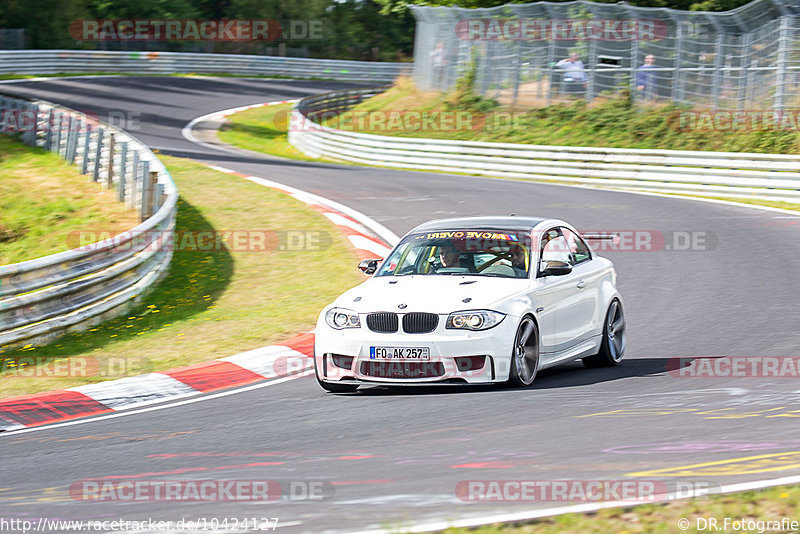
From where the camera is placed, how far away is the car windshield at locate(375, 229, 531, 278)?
358 inches

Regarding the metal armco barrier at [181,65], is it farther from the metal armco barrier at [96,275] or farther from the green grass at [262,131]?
the metal armco barrier at [96,275]

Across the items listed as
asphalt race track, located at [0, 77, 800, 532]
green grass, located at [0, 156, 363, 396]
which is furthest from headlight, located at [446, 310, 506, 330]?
green grass, located at [0, 156, 363, 396]

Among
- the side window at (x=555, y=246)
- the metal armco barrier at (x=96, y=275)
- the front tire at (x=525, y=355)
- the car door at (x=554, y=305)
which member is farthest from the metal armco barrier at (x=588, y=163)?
the front tire at (x=525, y=355)

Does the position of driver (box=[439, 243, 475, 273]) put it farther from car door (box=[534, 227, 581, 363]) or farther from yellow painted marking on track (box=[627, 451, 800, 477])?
yellow painted marking on track (box=[627, 451, 800, 477])

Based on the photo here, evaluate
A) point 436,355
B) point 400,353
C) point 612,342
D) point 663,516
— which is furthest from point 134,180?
point 663,516

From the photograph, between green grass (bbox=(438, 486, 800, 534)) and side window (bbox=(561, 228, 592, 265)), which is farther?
side window (bbox=(561, 228, 592, 265))

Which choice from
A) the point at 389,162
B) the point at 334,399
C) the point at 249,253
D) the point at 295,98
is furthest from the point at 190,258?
the point at 295,98

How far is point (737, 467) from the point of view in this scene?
18.6ft

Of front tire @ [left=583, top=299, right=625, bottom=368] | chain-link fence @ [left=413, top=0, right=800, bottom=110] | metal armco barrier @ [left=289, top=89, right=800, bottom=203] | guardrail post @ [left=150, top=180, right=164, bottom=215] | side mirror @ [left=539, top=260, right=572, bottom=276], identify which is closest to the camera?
side mirror @ [left=539, top=260, right=572, bottom=276]

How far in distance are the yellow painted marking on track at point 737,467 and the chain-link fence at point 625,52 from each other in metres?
21.3

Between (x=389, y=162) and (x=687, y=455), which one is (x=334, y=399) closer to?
(x=687, y=455)

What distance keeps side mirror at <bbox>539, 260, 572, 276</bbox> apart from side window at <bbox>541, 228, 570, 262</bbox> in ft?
0.69

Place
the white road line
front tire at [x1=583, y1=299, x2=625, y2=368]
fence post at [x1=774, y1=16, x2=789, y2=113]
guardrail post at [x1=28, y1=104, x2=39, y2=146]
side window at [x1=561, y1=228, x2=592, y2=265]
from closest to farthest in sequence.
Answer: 1. the white road line
2. front tire at [x1=583, y1=299, x2=625, y2=368]
3. side window at [x1=561, y1=228, x2=592, y2=265]
4. fence post at [x1=774, y1=16, x2=789, y2=113]
5. guardrail post at [x1=28, y1=104, x2=39, y2=146]

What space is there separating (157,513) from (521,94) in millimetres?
Result: 27962
